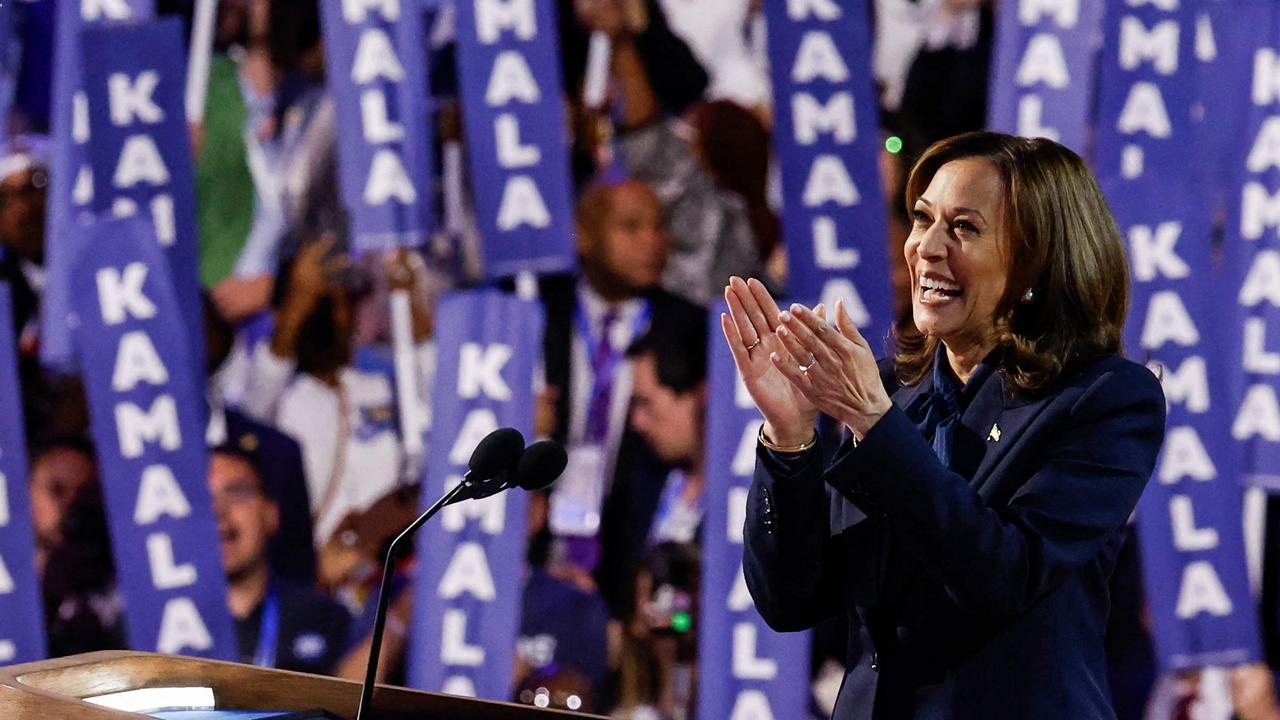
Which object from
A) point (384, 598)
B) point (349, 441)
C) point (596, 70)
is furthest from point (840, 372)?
point (349, 441)

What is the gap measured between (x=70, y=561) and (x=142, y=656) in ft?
7.76

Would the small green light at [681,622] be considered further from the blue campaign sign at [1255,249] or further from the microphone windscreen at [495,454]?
the microphone windscreen at [495,454]

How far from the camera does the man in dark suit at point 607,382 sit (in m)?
3.65

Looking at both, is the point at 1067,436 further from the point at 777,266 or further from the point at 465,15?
the point at 465,15

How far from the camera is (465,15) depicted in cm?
380

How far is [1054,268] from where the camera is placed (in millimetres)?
1384

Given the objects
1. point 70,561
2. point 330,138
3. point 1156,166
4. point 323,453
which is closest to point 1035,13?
point 1156,166

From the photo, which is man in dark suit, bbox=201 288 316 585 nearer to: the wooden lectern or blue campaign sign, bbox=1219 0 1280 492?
the wooden lectern

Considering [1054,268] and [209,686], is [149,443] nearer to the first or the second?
[209,686]

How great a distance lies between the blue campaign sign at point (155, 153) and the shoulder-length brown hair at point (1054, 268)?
115 inches

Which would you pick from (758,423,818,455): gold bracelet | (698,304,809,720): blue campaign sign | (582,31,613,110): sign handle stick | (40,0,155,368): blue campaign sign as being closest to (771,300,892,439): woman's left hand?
(758,423,818,455): gold bracelet

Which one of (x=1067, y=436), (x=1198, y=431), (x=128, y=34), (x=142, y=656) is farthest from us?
(x=128, y=34)

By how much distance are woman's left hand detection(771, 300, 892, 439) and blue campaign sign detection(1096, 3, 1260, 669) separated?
232cm

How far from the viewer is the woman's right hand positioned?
4.48ft
